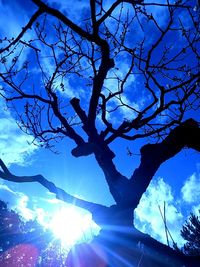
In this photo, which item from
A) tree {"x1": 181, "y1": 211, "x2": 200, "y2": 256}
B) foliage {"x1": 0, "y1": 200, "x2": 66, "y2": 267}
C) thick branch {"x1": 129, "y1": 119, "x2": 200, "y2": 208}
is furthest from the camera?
foliage {"x1": 0, "y1": 200, "x2": 66, "y2": 267}

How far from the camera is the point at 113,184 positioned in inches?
200

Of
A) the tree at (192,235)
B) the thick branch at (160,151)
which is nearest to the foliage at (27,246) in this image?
the tree at (192,235)

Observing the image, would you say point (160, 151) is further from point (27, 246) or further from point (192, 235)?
point (27, 246)

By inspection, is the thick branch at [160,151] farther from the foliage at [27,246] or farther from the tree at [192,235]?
the foliage at [27,246]

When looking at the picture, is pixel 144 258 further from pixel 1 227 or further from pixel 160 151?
pixel 1 227

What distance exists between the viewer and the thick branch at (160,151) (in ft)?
16.0

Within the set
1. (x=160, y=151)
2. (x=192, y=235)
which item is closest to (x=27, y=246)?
(x=192, y=235)

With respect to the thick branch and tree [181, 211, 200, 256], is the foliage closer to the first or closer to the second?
tree [181, 211, 200, 256]

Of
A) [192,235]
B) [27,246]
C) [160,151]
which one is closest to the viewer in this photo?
[160,151]

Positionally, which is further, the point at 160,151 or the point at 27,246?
the point at 27,246

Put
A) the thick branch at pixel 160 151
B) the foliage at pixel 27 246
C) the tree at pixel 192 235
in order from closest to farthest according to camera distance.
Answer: the thick branch at pixel 160 151
the tree at pixel 192 235
the foliage at pixel 27 246

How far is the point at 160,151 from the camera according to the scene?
5.05 metres

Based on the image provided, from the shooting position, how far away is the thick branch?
4891 mm

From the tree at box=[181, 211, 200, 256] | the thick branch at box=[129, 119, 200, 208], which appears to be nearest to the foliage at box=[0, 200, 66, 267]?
the tree at box=[181, 211, 200, 256]
